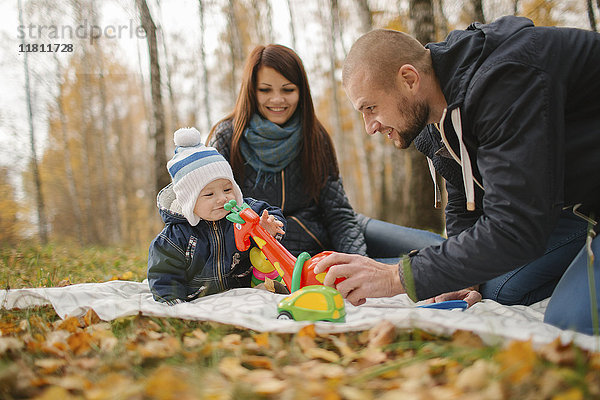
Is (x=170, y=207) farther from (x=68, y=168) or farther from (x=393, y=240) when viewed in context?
(x=68, y=168)

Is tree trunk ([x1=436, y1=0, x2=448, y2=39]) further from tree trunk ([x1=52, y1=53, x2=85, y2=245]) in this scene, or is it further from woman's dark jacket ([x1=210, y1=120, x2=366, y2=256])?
tree trunk ([x1=52, y1=53, x2=85, y2=245])

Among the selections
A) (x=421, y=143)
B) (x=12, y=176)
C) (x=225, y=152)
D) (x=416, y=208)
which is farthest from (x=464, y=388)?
(x=12, y=176)

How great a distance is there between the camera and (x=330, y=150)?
363cm

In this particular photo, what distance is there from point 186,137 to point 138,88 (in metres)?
20.1

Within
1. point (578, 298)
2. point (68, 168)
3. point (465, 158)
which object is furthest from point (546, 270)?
point (68, 168)

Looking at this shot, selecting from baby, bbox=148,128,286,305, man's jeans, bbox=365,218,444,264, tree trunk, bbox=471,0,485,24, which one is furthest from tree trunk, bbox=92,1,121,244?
baby, bbox=148,128,286,305

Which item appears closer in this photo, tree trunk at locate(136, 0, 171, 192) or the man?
the man

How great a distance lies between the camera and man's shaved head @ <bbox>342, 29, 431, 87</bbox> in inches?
79.7

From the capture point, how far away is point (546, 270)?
2342 mm

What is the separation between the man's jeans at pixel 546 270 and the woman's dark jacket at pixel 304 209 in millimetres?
1137

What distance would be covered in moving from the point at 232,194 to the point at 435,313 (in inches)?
53.5

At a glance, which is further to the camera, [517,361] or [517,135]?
[517,135]

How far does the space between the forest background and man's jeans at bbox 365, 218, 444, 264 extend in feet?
7.36

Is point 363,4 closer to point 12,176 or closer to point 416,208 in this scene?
point 416,208
